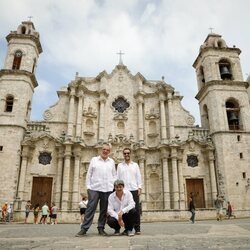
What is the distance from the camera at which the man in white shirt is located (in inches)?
214

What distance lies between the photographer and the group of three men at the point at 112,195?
5.49 metres

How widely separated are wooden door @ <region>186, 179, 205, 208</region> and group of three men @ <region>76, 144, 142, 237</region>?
16329mm

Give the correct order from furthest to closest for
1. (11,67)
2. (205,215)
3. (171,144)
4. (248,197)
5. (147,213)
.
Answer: (11,67), (171,144), (248,197), (205,215), (147,213)

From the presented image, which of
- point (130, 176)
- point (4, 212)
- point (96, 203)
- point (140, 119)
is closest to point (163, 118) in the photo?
point (140, 119)

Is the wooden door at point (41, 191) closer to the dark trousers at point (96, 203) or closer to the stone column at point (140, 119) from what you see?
the stone column at point (140, 119)

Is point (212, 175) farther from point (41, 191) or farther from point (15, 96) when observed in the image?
point (15, 96)

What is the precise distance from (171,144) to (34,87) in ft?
43.0

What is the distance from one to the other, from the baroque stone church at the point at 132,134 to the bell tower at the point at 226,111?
0.27 feet

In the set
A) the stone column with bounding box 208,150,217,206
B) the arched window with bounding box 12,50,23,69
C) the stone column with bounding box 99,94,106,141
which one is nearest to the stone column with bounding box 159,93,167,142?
the stone column with bounding box 208,150,217,206

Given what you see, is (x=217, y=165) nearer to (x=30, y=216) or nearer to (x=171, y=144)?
(x=171, y=144)

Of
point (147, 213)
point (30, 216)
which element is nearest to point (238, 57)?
point (147, 213)

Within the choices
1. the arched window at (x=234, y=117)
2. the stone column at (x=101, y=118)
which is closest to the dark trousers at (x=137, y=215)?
the stone column at (x=101, y=118)

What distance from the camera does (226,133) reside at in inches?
867

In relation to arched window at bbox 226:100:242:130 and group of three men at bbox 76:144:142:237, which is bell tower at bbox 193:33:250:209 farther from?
group of three men at bbox 76:144:142:237
